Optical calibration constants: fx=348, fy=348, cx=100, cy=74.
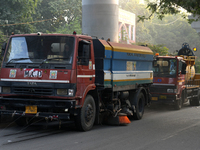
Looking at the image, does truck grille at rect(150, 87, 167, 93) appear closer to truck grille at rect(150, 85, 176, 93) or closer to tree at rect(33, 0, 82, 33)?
truck grille at rect(150, 85, 176, 93)

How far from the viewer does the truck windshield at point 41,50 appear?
9000mm

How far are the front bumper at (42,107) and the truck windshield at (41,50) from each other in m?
1.03

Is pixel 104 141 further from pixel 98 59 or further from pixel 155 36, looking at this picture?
pixel 155 36

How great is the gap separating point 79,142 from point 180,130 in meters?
3.73

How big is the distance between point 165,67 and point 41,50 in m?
9.36

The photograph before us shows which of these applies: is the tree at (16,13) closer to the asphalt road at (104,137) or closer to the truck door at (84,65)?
the asphalt road at (104,137)

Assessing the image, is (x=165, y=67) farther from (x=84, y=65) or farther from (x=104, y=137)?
(x=104, y=137)

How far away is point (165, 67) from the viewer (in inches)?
677

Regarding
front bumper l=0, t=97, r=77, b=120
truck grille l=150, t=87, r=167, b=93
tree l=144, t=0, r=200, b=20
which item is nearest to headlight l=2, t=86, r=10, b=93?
front bumper l=0, t=97, r=77, b=120

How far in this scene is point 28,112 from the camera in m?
8.91

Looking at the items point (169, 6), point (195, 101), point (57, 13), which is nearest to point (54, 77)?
point (169, 6)

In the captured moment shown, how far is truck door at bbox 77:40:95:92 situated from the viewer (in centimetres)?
917

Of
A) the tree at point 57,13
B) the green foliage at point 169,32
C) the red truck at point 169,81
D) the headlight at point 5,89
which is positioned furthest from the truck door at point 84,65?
the green foliage at point 169,32

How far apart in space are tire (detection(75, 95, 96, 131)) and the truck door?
491mm
